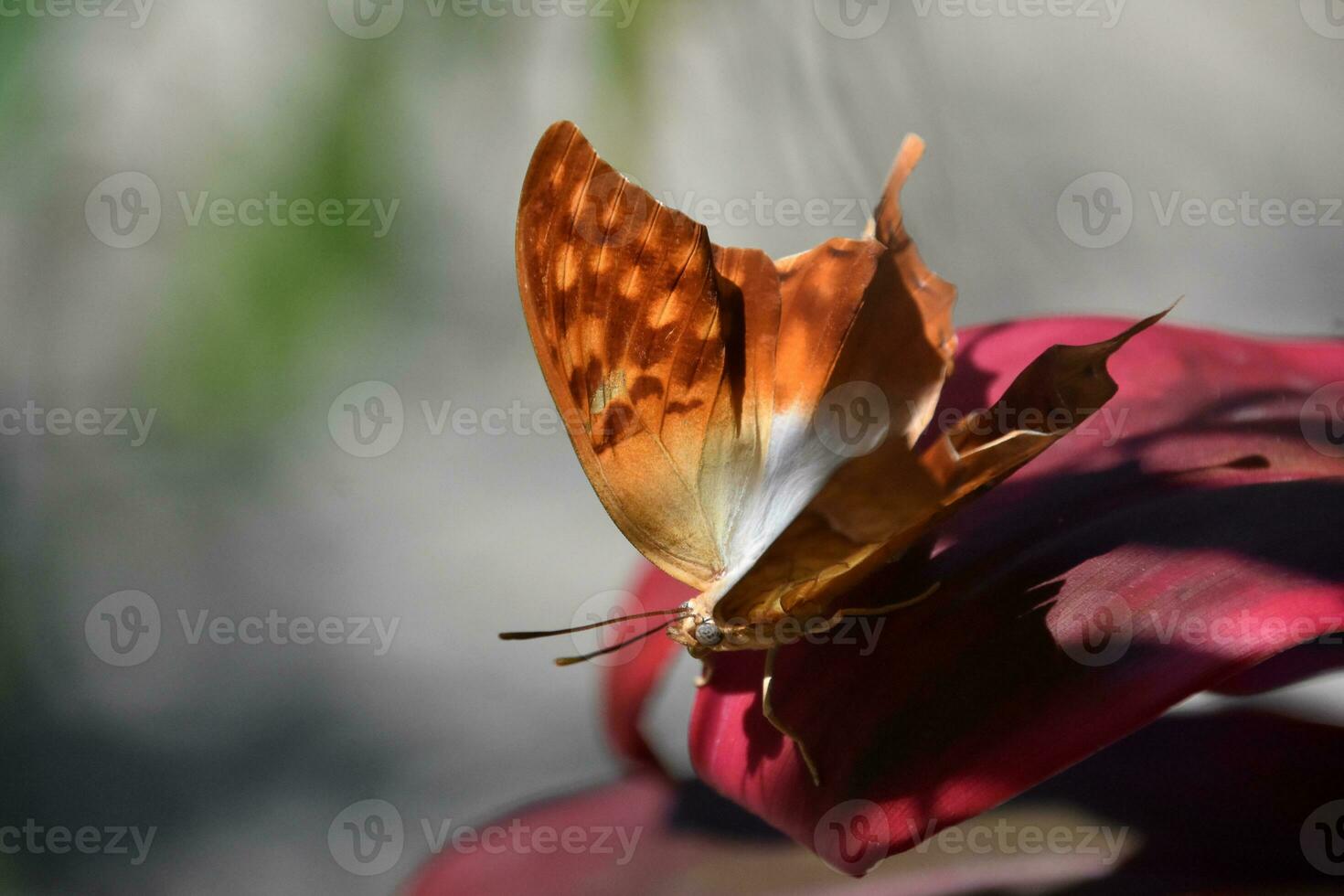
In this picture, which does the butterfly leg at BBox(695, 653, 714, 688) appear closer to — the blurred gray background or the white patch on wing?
the white patch on wing

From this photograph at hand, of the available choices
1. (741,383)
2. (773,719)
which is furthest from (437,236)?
(773,719)

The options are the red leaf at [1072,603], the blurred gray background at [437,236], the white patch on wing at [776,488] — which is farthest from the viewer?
the blurred gray background at [437,236]

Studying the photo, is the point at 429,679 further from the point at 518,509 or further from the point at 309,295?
the point at 309,295

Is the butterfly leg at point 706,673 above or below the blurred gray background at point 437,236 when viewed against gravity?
below

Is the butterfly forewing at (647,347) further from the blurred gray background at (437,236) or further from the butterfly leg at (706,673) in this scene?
the blurred gray background at (437,236)

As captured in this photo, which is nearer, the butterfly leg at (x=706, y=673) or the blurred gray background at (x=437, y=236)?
the butterfly leg at (x=706, y=673)

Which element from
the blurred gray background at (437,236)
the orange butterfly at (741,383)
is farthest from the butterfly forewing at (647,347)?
the blurred gray background at (437,236)

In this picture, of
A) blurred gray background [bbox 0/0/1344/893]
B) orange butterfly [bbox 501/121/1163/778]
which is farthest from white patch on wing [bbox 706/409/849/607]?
blurred gray background [bbox 0/0/1344/893]
